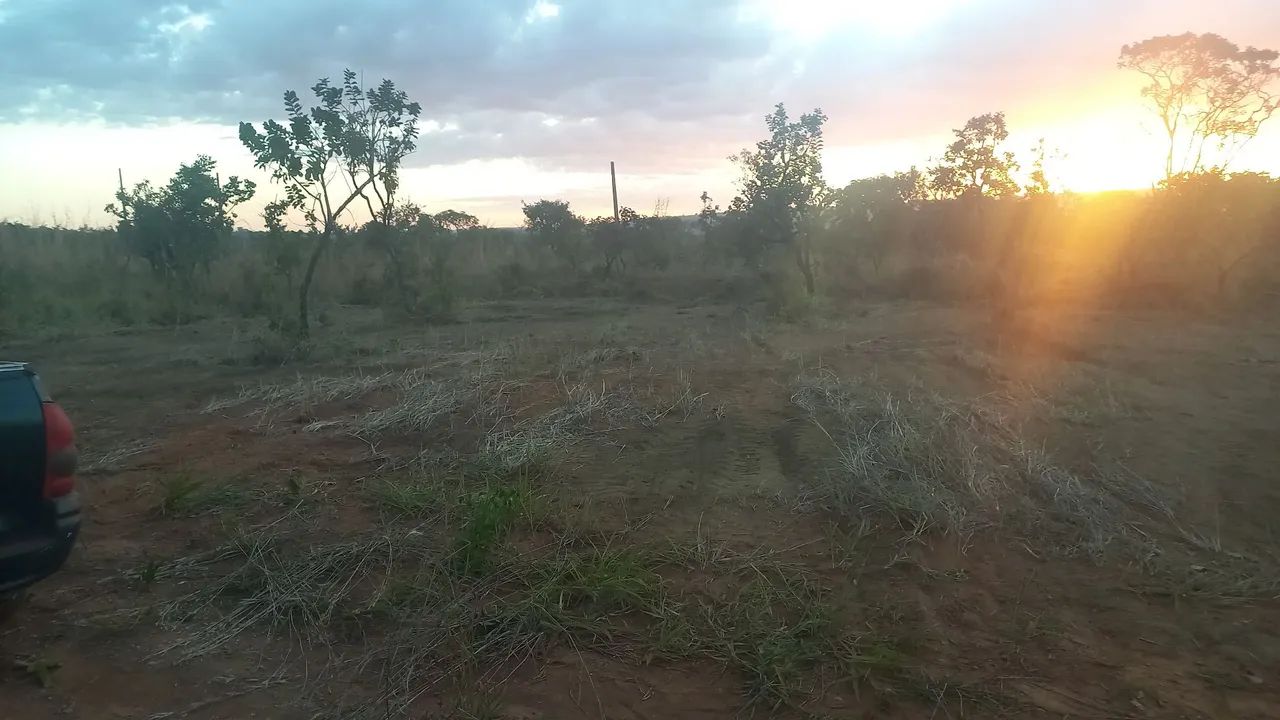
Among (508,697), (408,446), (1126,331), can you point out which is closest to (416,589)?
(508,697)

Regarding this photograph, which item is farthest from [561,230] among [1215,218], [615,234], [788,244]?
[1215,218]

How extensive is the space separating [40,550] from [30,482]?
291mm

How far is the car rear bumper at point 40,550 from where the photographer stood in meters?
3.30

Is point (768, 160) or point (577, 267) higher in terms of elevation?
point (768, 160)

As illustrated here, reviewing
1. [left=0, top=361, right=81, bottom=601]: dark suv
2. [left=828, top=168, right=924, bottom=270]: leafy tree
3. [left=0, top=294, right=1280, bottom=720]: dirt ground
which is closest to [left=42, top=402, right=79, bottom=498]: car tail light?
[left=0, top=361, right=81, bottom=601]: dark suv

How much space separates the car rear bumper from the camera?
10.8ft

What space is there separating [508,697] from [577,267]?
24.2m

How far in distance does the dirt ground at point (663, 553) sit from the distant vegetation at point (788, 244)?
6384 mm

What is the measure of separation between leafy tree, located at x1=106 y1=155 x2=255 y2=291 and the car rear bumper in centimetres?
1538

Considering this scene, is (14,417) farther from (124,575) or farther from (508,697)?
(508,697)

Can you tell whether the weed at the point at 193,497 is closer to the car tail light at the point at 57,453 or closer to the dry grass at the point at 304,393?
the car tail light at the point at 57,453

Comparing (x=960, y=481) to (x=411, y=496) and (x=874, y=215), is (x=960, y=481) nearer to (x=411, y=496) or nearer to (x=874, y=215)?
(x=411, y=496)

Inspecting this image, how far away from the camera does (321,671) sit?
353cm

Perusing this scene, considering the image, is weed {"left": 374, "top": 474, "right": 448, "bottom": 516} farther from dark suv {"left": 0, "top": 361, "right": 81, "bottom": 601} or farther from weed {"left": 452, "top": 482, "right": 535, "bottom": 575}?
dark suv {"left": 0, "top": 361, "right": 81, "bottom": 601}
